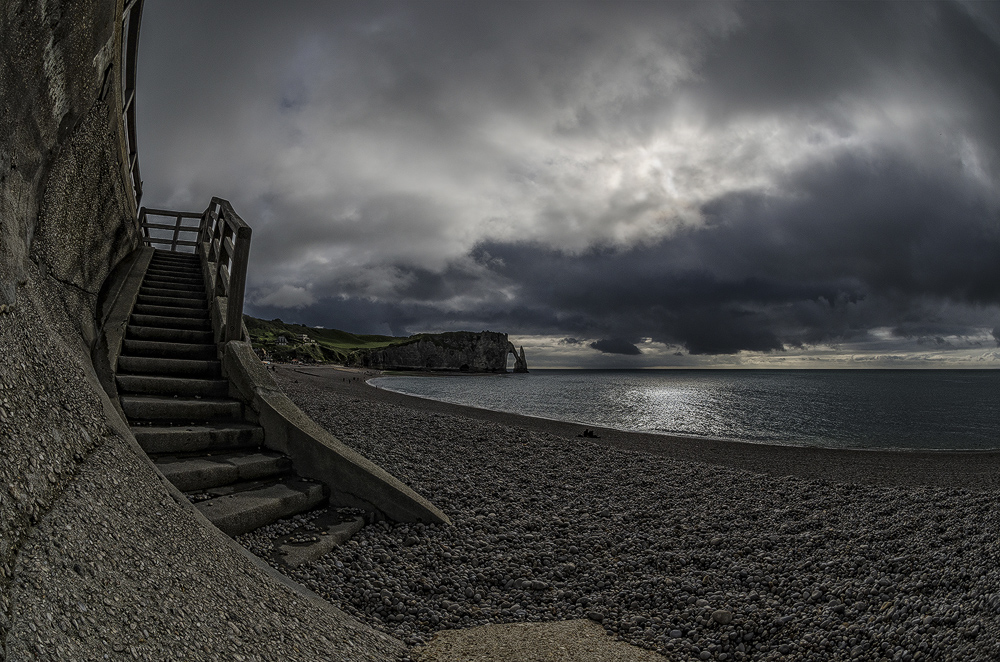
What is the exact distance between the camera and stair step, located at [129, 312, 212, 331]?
318 inches

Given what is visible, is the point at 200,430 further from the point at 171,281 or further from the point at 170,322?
the point at 171,281

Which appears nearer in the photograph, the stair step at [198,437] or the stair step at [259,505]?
the stair step at [259,505]

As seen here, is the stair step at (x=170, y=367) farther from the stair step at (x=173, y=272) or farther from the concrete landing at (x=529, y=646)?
the concrete landing at (x=529, y=646)

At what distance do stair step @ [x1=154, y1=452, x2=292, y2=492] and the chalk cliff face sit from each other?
12183 centimetres

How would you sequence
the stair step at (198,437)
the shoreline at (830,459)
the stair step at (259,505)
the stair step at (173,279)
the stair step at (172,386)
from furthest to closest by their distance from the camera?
the shoreline at (830,459) → the stair step at (173,279) → the stair step at (172,386) → the stair step at (198,437) → the stair step at (259,505)

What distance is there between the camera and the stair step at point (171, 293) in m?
9.68

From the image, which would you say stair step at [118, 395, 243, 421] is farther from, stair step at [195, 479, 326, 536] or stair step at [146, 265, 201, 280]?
stair step at [146, 265, 201, 280]

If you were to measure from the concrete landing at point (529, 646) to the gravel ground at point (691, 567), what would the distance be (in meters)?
0.15

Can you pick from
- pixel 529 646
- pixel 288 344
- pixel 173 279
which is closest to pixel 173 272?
pixel 173 279

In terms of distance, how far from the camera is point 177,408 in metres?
5.86

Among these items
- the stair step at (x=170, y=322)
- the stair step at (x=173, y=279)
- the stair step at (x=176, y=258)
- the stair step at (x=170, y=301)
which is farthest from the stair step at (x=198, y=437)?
the stair step at (x=176, y=258)

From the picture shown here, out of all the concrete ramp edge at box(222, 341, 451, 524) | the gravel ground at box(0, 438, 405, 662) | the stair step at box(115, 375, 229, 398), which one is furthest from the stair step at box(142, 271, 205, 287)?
the gravel ground at box(0, 438, 405, 662)

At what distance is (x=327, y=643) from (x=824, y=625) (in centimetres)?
408

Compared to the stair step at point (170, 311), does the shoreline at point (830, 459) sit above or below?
below
